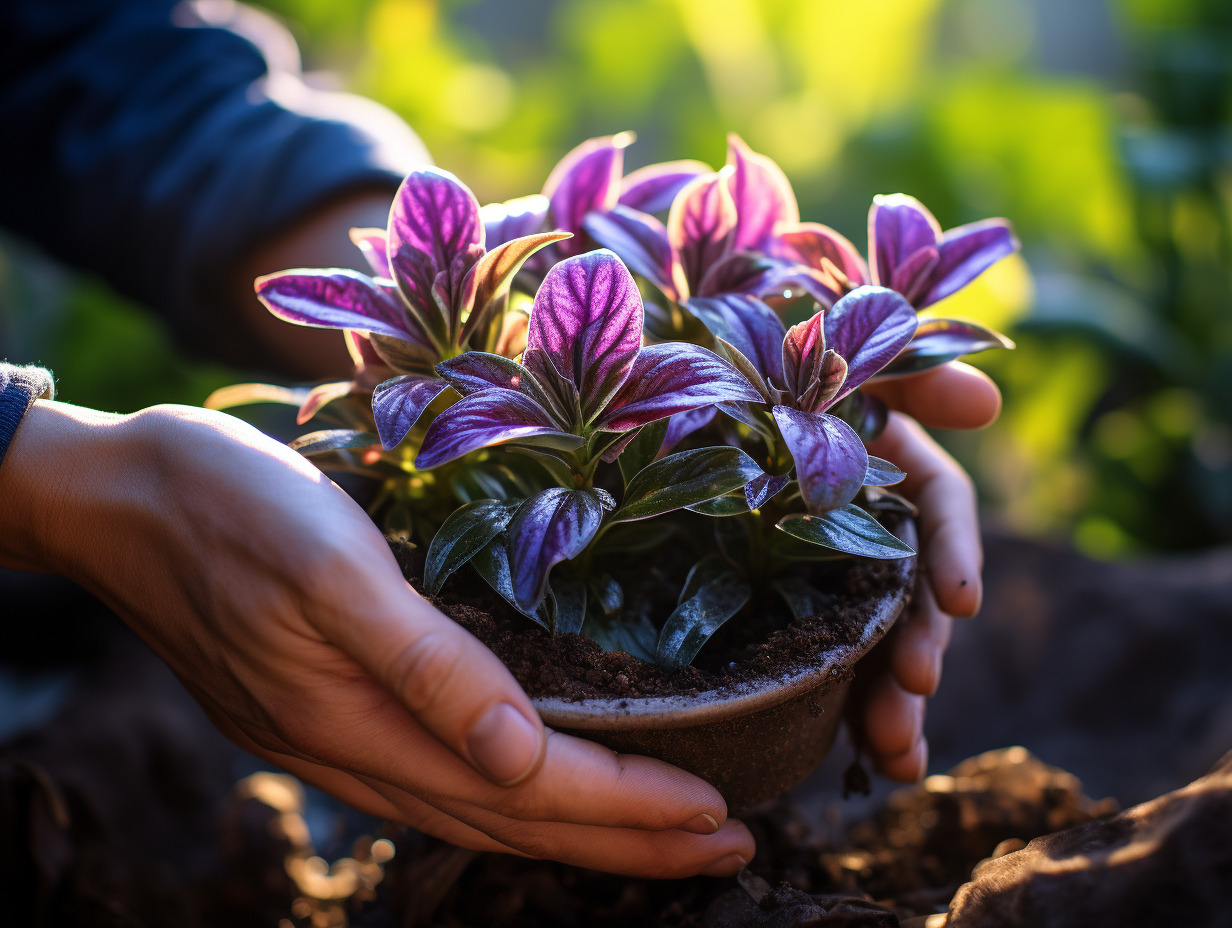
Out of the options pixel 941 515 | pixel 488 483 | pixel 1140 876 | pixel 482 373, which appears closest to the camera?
pixel 1140 876

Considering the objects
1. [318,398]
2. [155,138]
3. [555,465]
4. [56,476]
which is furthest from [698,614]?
[155,138]

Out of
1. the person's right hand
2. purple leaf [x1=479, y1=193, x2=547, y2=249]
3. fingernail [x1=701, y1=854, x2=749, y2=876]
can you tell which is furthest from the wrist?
fingernail [x1=701, y1=854, x2=749, y2=876]

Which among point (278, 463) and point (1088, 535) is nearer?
point (278, 463)

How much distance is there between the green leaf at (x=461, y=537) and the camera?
24.8 inches

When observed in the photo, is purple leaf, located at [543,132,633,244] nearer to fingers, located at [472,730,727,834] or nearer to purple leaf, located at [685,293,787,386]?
purple leaf, located at [685,293,787,386]

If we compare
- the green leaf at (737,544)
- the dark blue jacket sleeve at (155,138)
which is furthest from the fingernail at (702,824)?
the dark blue jacket sleeve at (155,138)

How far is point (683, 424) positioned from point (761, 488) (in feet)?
0.38

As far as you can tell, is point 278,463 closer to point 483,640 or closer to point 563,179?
point 483,640

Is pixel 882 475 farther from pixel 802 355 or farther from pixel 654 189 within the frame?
pixel 654 189

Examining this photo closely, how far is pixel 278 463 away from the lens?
615 mm

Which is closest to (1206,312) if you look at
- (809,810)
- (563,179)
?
(809,810)

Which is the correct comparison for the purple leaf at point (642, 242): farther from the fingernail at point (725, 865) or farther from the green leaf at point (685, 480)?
the fingernail at point (725, 865)

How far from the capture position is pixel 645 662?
66 centimetres

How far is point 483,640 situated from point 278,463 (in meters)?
0.20
